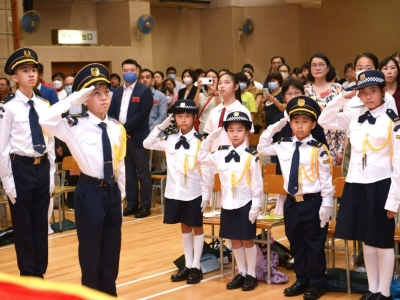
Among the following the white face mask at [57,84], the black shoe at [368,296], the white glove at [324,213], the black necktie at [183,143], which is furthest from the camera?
the white face mask at [57,84]

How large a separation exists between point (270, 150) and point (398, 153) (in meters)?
1.23

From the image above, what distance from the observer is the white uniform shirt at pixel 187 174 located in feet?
19.6

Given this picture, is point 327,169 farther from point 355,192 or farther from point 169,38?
point 169,38

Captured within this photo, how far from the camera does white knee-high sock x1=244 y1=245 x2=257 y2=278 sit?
5.69 metres

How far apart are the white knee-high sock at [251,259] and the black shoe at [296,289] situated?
0.39 metres

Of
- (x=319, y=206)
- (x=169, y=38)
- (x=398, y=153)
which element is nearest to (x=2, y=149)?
(x=319, y=206)

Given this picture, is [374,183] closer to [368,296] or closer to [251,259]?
[368,296]

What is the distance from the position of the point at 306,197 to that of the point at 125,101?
170 inches

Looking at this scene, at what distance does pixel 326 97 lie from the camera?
640 cm

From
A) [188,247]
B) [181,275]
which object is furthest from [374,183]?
[181,275]

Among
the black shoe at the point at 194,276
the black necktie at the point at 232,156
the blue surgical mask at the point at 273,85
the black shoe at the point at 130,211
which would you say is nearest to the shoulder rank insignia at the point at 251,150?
the black necktie at the point at 232,156

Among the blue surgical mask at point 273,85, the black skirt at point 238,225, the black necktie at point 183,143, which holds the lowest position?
the black skirt at point 238,225

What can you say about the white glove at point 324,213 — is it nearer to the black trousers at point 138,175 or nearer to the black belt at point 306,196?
the black belt at point 306,196

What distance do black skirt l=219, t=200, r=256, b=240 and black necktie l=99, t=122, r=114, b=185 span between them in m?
1.41
